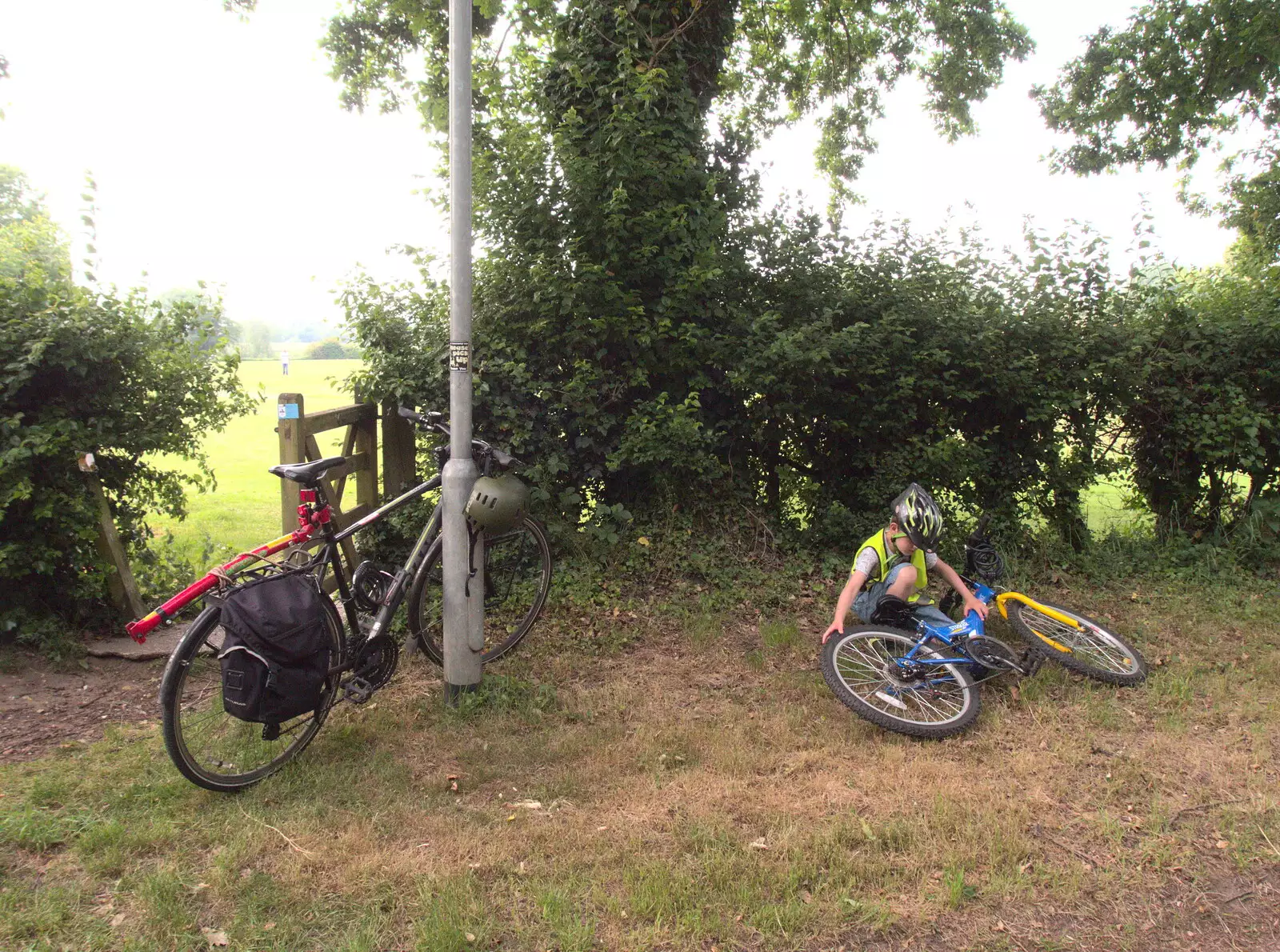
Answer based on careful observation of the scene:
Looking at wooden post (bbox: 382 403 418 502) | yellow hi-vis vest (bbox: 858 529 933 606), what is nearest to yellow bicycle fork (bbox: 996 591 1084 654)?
yellow hi-vis vest (bbox: 858 529 933 606)

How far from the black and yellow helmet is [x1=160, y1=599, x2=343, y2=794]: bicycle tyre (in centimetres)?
306

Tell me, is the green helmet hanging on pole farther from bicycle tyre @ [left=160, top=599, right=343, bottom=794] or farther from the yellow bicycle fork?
the yellow bicycle fork

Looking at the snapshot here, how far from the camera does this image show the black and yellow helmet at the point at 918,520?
465 centimetres

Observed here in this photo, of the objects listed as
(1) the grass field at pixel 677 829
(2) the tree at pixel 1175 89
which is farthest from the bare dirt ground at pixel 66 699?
(2) the tree at pixel 1175 89

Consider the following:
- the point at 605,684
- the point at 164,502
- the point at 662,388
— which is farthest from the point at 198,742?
the point at 662,388


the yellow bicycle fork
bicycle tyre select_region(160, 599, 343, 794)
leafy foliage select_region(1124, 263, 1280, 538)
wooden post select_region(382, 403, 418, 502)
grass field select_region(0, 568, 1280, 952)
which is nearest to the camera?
grass field select_region(0, 568, 1280, 952)

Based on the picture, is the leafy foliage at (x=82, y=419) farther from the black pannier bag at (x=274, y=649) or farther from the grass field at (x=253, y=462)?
the black pannier bag at (x=274, y=649)

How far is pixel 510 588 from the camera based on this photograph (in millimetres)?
5398

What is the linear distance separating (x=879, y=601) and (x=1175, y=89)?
10145 mm

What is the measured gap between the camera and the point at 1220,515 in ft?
24.3

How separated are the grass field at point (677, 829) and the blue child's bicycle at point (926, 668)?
0.11m

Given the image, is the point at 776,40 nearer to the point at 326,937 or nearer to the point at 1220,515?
the point at 1220,515

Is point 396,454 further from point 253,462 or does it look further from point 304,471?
point 253,462

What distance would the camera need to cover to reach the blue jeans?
471 cm
